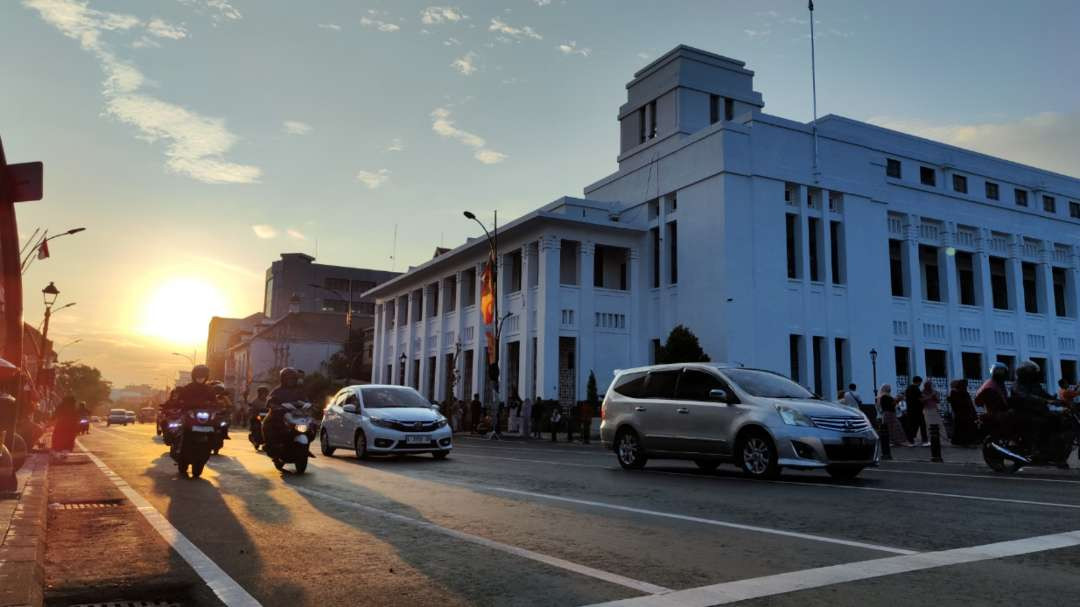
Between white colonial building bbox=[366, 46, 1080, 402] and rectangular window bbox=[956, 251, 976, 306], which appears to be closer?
white colonial building bbox=[366, 46, 1080, 402]

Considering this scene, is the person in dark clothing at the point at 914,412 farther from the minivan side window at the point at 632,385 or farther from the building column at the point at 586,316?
the building column at the point at 586,316

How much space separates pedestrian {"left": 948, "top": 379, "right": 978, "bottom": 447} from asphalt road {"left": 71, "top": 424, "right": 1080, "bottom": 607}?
26.9 ft

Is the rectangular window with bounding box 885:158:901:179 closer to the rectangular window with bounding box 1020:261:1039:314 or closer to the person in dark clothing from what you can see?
the rectangular window with bounding box 1020:261:1039:314

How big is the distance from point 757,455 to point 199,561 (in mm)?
7873

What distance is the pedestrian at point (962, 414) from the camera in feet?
61.4

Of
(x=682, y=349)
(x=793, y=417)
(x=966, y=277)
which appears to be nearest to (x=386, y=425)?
(x=793, y=417)

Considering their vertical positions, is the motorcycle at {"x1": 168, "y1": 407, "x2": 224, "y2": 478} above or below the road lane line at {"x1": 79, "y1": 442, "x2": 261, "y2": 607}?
above

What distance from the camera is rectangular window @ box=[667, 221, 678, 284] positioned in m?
40.2

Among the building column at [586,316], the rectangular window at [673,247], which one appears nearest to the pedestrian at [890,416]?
the rectangular window at [673,247]

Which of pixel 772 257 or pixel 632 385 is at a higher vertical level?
pixel 772 257

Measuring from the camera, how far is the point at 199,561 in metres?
5.37

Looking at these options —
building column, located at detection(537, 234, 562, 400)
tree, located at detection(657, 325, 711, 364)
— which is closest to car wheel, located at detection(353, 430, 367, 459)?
tree, located at detection(657, 325, 711, 364)

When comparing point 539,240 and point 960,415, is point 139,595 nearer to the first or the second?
point 960,415

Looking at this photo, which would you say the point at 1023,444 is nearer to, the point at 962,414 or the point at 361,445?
the point at 962,414
